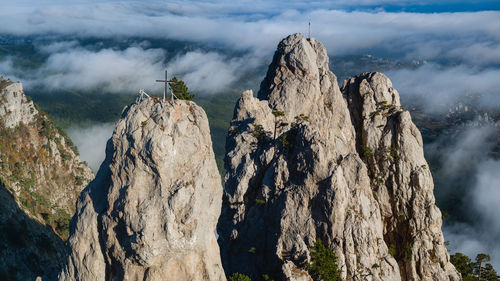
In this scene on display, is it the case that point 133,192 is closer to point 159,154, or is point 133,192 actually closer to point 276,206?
point 159,154

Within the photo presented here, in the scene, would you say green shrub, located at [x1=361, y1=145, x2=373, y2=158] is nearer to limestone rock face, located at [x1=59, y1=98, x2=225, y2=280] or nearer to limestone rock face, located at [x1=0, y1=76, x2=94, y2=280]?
limestone rock face, located at [x1=59, y1=98, x2=225, y2=280]

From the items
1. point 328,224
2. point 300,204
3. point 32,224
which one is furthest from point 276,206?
point 32,224

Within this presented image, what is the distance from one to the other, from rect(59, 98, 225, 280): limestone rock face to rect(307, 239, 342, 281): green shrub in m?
20.6

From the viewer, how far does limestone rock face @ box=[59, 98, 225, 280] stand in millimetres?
55750

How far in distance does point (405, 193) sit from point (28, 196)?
465ft

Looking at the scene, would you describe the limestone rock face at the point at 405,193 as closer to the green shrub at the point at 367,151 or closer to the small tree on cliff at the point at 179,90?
the green shrub at the point at 367,151

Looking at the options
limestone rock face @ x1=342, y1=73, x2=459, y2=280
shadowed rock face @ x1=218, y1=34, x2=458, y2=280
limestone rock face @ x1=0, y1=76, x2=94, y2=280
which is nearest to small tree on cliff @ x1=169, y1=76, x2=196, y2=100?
shadowed rock face @ x1=218, y1=34, x2=458, y2=280

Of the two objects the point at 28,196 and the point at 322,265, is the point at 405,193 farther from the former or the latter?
the point at 28,196

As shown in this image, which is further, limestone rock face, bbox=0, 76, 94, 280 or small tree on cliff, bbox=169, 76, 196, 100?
limestone rock face, bbox=0, 76, 94, 280

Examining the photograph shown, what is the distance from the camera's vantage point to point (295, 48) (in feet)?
347

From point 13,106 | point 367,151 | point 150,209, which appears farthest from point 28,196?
point 367,151

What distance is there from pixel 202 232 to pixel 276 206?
88.5 feet

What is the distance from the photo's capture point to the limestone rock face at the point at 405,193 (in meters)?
87.0

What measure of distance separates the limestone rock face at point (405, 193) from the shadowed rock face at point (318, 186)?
0.71 feet
